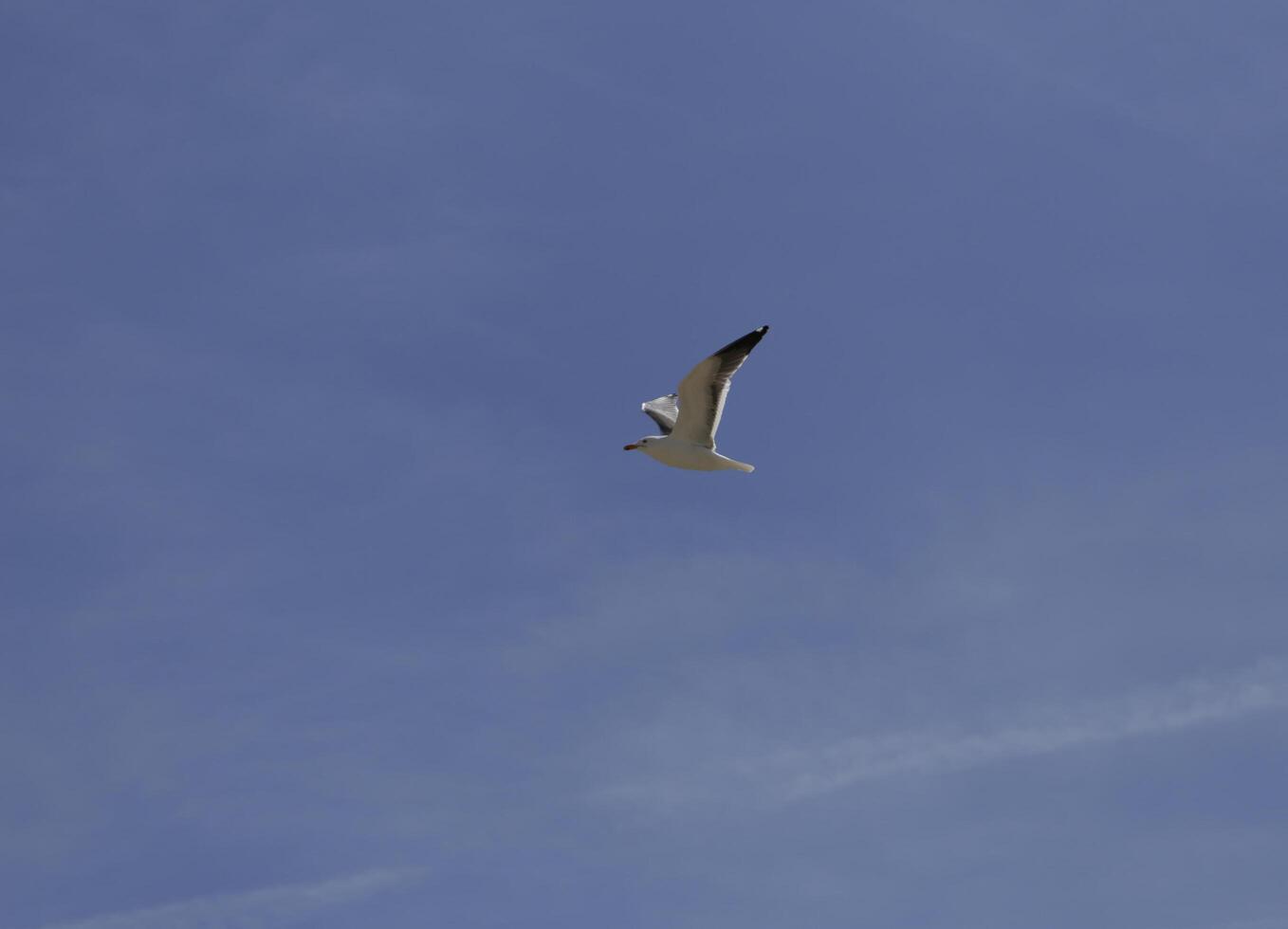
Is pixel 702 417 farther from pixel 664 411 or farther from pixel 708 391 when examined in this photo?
pixel 664 411

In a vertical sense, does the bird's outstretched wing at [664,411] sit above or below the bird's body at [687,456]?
above

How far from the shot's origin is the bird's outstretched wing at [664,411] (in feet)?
146

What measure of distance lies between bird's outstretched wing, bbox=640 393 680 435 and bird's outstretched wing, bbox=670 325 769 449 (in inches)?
63.7

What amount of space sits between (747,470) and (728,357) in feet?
10.4

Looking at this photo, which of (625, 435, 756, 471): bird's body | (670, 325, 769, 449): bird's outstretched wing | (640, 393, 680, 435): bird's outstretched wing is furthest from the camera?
(640, 393, 680, 435): bird's outstretched wing

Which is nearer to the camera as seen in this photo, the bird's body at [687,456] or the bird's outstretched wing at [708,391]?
the bird's outstretched wing at [708,391]

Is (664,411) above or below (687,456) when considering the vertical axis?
above

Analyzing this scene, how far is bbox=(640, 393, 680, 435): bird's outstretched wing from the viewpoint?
44406 mm

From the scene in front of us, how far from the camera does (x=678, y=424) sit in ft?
136

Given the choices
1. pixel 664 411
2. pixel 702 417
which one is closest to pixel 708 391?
pixel 702 417

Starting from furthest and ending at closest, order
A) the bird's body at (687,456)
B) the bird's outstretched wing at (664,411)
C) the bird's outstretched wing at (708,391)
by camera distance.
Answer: the bird's outstretched wing at (664,411) < the bird's body at (687,456) < the bird's outstretched wing at (708,391)

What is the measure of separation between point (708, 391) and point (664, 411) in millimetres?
5675

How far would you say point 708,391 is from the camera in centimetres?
4031

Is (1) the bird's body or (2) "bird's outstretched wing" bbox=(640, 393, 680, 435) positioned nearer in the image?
(1) the bird's body
